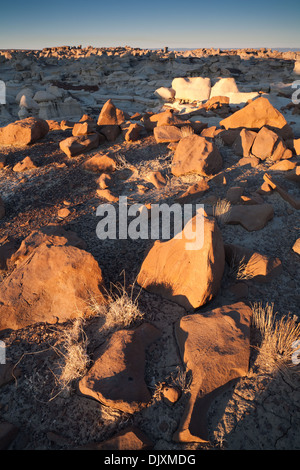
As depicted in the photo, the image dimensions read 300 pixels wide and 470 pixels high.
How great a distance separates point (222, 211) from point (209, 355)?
8.73 feet

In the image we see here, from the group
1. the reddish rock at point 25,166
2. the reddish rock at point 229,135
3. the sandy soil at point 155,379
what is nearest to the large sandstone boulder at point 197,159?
the sandy soil at point 155,379

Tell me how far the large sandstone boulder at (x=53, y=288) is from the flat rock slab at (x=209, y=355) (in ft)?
3.75

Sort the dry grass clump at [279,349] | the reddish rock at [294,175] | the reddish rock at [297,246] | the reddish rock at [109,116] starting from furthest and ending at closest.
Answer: the reddish rock at [109,116]
the reddish rock at [294,175]
the reddish rock at [297,246]
the dry grass clump at [279,349]

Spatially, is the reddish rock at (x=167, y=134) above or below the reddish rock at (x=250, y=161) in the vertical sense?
above

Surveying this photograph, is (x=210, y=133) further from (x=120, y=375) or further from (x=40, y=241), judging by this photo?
(x=120, y=375)

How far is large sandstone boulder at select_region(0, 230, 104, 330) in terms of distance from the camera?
3035 mm

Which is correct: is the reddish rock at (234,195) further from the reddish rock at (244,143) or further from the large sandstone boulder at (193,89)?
the large sandstone boulder at (193,89)

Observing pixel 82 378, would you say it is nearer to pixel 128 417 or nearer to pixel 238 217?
pixel 128 417

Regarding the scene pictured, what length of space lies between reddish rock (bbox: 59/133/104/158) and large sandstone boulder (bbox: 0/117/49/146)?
116cm

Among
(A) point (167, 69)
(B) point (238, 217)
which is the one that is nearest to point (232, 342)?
(B) point (238, 217)

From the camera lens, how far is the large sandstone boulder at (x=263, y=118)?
6.94m

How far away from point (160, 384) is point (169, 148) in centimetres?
602

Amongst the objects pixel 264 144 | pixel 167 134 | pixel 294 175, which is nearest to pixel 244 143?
pixel 264 144

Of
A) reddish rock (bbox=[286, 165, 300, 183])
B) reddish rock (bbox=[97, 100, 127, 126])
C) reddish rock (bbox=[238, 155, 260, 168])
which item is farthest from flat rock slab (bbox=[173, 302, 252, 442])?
reddish rock (bbox=[97, 100, 127, 126])
